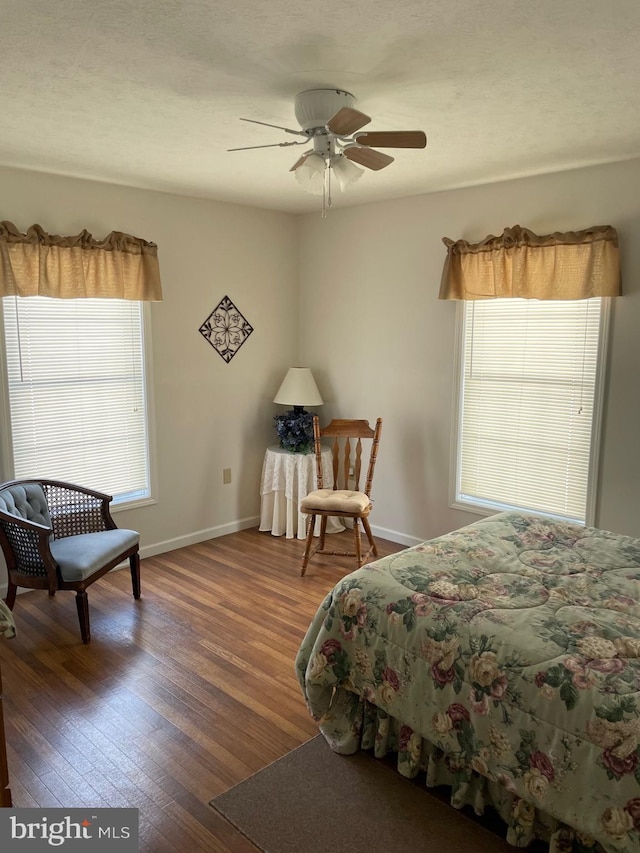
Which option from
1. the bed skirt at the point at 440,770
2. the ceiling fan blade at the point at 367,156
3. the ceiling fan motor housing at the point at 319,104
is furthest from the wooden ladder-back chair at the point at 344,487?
the ceiling fan motor housing at the point at 319,104

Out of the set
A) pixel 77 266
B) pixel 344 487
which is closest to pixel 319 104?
pixel 77 266

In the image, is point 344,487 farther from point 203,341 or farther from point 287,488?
point 203,341

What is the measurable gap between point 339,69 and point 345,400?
3030mm

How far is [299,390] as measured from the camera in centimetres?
490

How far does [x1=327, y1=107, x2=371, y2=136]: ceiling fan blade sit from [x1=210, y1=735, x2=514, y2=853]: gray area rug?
2.39m

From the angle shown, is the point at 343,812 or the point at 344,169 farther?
the point at 344,169

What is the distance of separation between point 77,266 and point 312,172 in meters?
1.93

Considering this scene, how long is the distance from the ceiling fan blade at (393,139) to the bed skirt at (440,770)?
2129mm

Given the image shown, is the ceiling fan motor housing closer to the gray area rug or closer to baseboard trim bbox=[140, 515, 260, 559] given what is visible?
the gray area rug

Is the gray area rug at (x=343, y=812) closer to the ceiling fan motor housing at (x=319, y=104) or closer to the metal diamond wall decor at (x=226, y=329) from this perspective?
the ceiling fan motor housing at (x=319, y=104)

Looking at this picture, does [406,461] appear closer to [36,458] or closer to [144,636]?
[144,636]

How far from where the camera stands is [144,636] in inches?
131

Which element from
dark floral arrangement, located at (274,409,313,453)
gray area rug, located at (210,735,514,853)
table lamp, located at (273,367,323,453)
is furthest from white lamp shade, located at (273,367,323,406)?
gray area rug, located at (210,735,514,853)

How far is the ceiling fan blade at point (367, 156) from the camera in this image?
2.45 metres
